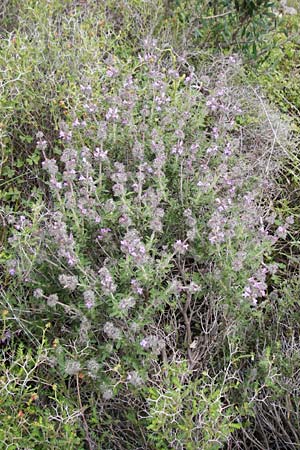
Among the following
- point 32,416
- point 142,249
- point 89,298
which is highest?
point 142,249

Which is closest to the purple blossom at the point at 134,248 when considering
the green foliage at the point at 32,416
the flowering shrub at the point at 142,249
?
the flowering shrub at the point at 142,249

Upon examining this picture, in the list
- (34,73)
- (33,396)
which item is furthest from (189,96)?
(33,396)

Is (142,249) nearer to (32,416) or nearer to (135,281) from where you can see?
(135,281)

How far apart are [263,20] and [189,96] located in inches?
42.1

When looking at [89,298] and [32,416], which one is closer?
[89,298]

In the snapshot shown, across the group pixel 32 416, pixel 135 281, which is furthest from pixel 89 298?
pixel 32 416

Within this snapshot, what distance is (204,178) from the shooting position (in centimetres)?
211

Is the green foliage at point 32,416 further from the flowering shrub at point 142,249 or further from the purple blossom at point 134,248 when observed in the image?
the purple blossom at point 134,248

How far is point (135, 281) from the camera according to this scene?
1800mm

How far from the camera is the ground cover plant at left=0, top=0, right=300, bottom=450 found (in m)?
1.77

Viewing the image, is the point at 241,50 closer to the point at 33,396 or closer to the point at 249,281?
the point at 249,281

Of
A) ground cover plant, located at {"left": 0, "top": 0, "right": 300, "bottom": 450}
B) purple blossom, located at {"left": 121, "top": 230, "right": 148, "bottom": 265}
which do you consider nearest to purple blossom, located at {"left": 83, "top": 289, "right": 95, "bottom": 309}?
ground cover plant, located at {"left": 0, "top": 0, "right": 300, "bottom": 450}

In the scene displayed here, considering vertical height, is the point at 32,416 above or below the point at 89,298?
below

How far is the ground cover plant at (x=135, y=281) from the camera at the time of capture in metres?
1.77
